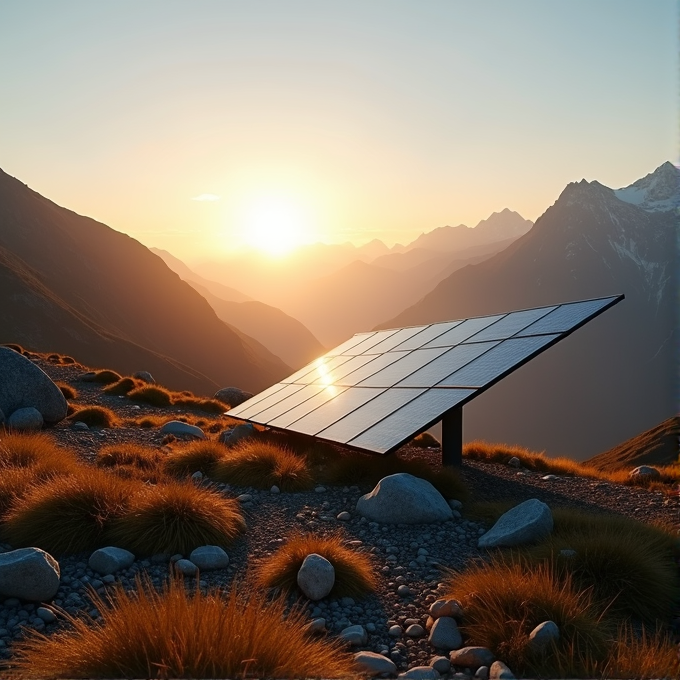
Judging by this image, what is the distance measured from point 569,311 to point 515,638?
879 centimetres

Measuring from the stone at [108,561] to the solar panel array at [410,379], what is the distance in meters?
4.30

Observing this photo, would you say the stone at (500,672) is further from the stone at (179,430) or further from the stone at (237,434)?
the stone at (179,430)

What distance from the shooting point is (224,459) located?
11.7 metres

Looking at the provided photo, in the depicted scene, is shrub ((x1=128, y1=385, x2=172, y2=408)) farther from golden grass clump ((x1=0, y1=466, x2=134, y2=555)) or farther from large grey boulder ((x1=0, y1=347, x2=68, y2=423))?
golden grass clump ((x1=0, y1=466, x2=134, y2=555))

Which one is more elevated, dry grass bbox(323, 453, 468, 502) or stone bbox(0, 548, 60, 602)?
stone bbox(0, 548, 60, 602)

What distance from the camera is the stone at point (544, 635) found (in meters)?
4.57

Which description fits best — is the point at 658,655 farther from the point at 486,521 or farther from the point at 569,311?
the point at 569,311

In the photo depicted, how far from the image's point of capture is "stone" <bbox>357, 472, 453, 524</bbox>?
8.76m

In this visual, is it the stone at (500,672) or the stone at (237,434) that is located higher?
the stone at (500,672)

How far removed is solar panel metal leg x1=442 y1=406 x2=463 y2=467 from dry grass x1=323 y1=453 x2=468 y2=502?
0.96m

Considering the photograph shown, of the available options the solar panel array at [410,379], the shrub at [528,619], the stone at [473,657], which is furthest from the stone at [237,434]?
the stone at [473,657]

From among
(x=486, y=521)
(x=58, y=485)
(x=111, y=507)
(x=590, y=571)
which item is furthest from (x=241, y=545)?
(x=590, y=571)

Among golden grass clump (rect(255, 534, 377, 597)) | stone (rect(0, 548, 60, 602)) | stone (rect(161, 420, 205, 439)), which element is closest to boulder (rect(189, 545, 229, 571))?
golden grass clump (rect(255, 534, 377, 597))

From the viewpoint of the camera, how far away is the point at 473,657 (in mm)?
4754
